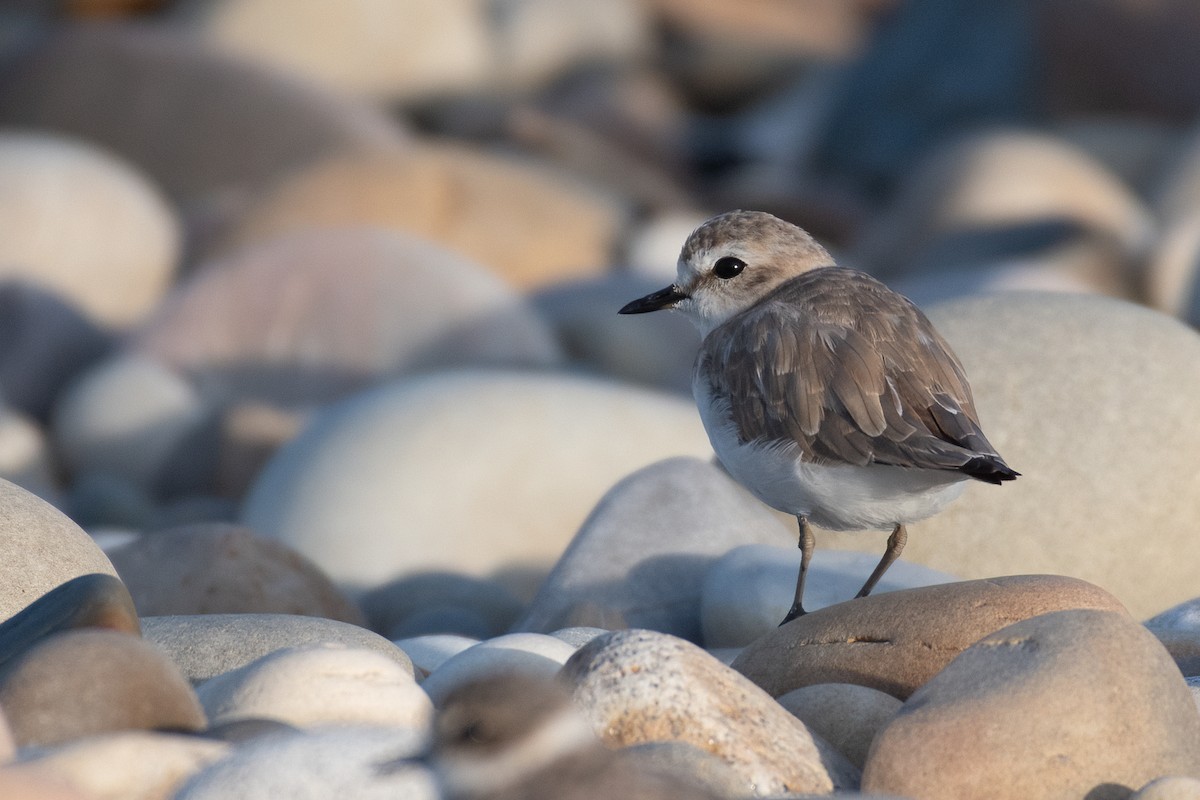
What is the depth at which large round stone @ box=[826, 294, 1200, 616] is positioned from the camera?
610 cm

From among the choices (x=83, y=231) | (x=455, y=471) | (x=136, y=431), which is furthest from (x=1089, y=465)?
(x=83, y=231)

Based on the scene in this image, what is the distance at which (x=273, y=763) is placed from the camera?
11.2 ft

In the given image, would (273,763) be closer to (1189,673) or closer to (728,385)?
(728,385)

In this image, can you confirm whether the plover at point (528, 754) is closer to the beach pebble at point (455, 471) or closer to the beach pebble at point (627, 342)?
the beach pebble at point (455, 471)

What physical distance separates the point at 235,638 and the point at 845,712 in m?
1.83

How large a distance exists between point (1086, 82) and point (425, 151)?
9757 millimetres

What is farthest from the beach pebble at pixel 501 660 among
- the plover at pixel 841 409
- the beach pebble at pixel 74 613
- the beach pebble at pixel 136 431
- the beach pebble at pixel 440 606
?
the beach pebble at pixel 136 431

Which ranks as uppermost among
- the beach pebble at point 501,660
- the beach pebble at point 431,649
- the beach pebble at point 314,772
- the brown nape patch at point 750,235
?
the brown nape patch at point 750,235

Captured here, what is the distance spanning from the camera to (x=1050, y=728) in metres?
3.77

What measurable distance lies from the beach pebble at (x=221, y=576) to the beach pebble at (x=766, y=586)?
147cm

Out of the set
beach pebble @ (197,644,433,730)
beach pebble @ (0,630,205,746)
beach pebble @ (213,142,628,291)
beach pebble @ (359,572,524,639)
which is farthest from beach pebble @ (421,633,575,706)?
beach pebble @ (213,142,628,291)

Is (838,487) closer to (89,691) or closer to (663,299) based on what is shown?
(663,299)

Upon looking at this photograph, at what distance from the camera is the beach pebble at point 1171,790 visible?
3.58 m

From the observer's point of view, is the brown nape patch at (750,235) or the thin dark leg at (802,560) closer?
the thin dark leg at (802,560)
